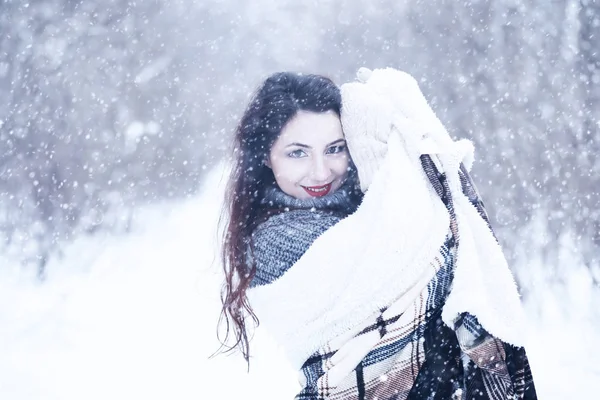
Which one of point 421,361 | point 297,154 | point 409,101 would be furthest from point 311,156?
point 421,361

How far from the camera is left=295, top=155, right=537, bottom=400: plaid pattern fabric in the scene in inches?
50.2

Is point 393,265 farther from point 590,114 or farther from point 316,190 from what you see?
point 590,114

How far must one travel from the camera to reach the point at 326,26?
4.44 meters

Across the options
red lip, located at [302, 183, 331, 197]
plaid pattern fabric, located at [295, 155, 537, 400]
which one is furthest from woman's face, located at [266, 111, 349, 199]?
plaid pattern fabric, located at [295, 155, 537, 400]

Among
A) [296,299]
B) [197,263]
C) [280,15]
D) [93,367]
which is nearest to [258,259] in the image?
[296,299]

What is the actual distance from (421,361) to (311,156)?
2.00 ft

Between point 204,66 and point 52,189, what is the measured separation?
144 cm

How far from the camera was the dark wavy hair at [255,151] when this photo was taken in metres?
1.63

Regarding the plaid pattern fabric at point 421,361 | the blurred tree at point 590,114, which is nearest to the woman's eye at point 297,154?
the plaid pattern fabric at point 421,361

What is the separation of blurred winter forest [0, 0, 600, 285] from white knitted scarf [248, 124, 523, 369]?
8.27 ft

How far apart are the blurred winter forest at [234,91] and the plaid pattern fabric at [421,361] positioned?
2568 millimetres

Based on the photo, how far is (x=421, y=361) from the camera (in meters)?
1.28

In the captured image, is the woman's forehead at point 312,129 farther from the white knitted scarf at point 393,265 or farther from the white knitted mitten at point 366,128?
the white knitted scarf at point 393,265

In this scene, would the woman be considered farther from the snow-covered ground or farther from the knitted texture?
the snow-covered ground
